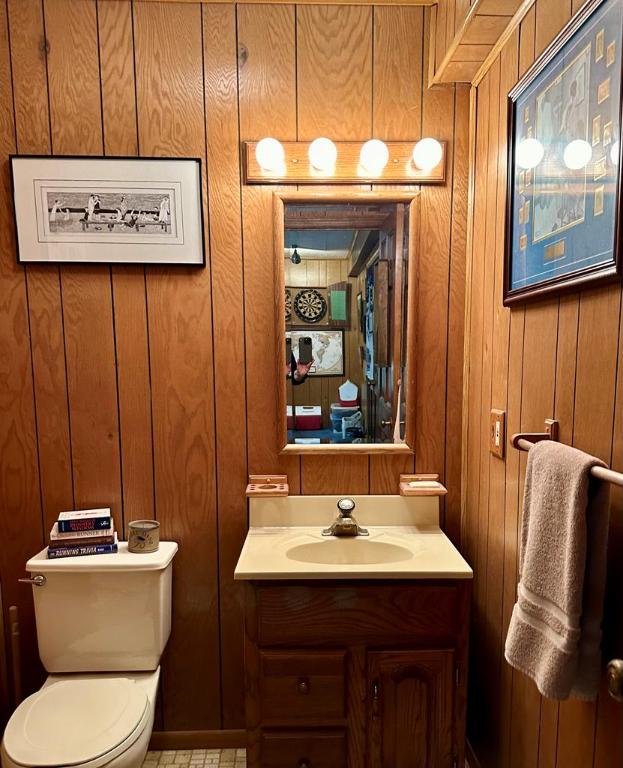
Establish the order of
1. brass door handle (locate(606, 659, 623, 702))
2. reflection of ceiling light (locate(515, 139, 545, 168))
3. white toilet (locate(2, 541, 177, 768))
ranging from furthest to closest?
white toilet (locate(2, 541, 177, 768)), reflection of ceiling light (locate(515, 139, 545, 168)), brass door handle (locate(606, 659, 623, 702))

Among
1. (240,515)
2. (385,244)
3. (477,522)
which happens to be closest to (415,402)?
(477,522)

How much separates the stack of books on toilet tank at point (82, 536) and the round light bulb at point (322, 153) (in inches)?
53.4

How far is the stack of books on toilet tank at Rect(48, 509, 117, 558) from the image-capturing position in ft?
4.91

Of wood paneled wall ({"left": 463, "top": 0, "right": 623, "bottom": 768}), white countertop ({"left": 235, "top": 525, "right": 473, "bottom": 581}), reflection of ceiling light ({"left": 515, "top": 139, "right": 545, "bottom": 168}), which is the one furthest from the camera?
white countertop ({"left": 235, "top": 525, "right": 473, "bottom": 581})

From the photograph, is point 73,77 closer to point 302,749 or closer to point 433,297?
point 433,297

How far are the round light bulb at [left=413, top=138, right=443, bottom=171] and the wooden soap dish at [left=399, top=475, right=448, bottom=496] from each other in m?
1.06

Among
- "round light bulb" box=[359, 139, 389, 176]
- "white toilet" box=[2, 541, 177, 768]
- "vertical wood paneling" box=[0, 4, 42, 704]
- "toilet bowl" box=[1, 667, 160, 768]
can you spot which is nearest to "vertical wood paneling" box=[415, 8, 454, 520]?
"round light bulb" box=[359, 139, 389, 176]

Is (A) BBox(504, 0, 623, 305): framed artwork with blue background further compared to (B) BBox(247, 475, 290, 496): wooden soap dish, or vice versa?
(B) BBox(247, 475, 290, 496): wooden soap dish

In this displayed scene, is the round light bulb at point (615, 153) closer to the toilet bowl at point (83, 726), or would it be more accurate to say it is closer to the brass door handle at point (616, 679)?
the brass door handle at point (616, 679)

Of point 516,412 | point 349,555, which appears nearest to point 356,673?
point 349,555

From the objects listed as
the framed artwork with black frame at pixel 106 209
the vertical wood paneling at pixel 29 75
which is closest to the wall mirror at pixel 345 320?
the framed artwork with black frame at pixel 106 209

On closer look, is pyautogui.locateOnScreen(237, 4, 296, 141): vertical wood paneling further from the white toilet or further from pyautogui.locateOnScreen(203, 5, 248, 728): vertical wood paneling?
the white toilet

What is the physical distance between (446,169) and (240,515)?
1.40 m

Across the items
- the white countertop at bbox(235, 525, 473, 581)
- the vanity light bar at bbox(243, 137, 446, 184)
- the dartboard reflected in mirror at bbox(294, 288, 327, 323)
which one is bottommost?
the white countertop at bbox(235, 525, 473, 581)
